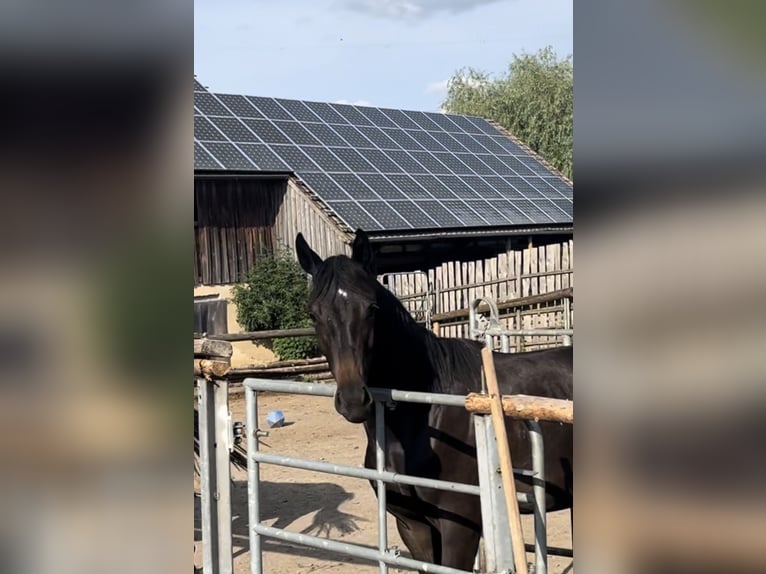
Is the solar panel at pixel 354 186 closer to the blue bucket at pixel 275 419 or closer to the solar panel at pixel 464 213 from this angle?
the solar panel at pixel 464 213

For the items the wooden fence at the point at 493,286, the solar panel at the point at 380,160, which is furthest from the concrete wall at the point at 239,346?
the solar panel at the point at 380,160

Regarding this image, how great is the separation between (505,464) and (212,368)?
1212 millimetres

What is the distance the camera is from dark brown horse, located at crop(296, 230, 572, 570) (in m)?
2.62

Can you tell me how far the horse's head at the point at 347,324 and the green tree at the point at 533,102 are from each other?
2782 cm

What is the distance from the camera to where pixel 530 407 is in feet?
6.47

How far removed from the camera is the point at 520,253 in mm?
14133

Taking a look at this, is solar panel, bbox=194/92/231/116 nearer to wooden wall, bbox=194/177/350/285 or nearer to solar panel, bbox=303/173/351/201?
wooden wall, bbox=194/177/350/285

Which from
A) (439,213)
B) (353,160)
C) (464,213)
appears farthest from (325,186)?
(464,213)

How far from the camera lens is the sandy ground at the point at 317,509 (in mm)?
4527

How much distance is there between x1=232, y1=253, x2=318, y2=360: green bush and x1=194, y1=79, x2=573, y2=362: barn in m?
0.37

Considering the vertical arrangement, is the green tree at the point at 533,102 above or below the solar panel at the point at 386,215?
above

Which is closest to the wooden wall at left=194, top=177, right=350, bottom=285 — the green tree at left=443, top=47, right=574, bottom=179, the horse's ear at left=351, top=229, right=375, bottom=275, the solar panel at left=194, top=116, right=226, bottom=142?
the solar panel at left=194, top=116, right=226, bottom=142
